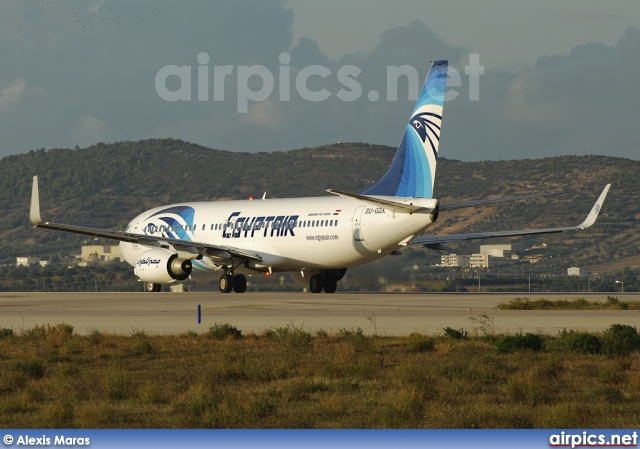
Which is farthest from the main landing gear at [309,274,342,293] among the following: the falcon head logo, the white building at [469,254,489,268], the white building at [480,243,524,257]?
the white building at [480,243,524,257]

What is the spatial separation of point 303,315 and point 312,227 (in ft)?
47.1

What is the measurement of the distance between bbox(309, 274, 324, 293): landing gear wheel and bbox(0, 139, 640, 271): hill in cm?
5601

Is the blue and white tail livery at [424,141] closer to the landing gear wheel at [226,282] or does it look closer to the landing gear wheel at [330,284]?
the landing gear wheel at [330,284]

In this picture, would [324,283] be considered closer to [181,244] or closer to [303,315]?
[181,244]

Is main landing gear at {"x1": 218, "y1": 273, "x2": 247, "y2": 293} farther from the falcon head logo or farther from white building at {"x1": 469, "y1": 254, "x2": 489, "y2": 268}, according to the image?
white building at {"x1": 469, "y1": 254, "x2": 489, "y2": 268}

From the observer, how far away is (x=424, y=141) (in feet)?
137

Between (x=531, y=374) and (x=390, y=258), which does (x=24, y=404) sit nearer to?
(x=531, y=374)

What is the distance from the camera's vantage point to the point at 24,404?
1560 centimetres

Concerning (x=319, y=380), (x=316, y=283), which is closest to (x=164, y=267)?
(x=316, y=283)

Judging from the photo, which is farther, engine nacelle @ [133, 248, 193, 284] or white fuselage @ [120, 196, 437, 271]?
engine nacelle @ [133, 248, 193, 284]

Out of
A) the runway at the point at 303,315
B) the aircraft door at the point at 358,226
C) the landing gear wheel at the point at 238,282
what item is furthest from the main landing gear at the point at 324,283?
the runway at the point at 303,315

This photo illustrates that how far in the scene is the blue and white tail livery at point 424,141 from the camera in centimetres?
4119

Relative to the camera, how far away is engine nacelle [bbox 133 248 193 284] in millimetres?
48312

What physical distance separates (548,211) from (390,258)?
82155mm
